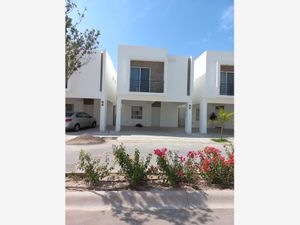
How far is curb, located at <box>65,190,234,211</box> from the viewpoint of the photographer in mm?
3951

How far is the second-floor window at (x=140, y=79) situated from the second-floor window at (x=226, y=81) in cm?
653

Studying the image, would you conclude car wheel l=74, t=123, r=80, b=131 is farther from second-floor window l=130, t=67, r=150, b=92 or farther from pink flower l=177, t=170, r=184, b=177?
pink flower l=177, t=170, r=184, b=177

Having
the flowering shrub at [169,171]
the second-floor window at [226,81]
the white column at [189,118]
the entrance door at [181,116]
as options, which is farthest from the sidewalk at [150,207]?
the entrance door at [181,116]

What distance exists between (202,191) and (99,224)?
2.22 m

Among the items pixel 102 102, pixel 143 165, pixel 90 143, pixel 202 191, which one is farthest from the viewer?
pixel 102 102

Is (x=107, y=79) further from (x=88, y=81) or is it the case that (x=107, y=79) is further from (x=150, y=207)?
(x=150, y=207)

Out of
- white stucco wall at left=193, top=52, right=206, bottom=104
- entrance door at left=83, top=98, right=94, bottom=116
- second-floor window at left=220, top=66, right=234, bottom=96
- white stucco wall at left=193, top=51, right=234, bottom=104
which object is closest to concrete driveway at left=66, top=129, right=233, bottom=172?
white stucco wall at left=193, top=51, right=234, bottom=104

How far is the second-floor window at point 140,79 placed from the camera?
56.4 ft

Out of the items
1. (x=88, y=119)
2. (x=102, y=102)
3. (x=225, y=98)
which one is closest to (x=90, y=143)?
(x=102, y=102)

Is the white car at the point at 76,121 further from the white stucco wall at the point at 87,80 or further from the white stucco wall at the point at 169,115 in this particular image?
the white stucco wall at the point at 169,115

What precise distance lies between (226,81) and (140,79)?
772cm

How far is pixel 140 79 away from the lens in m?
17.8

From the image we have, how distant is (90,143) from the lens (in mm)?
11414
